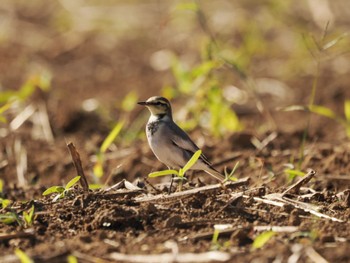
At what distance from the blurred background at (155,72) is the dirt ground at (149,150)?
0.04m

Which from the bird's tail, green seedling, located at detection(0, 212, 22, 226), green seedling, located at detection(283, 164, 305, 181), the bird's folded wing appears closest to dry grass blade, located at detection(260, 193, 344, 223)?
green seedling, located at detection(283, 164, 305, 181)

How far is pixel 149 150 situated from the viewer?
934 cm

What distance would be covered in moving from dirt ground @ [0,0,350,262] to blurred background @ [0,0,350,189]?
39 millimetres

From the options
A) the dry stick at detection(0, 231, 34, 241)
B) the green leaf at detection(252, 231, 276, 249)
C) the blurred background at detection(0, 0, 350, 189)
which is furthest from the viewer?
the blurred background at detection(0, 0, 350, 189)

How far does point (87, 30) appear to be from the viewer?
16641 mm

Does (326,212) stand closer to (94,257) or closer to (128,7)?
(94,257)

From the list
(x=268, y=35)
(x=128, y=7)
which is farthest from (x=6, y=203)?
(x=128, y=7)

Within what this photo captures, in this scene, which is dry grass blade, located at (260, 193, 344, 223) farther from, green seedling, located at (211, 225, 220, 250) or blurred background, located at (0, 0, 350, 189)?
blurred background, located at (0, 0, 350, 189)

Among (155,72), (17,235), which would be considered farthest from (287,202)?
(155,72)

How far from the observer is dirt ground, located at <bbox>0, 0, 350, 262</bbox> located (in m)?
5.47

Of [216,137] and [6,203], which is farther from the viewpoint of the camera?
[216,137]

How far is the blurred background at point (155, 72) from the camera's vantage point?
9555mm

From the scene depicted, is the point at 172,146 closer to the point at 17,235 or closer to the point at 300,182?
the point at 300,182

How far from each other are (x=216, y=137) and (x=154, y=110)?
191 centimetres
